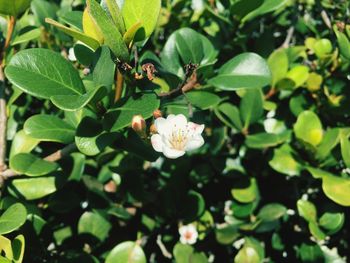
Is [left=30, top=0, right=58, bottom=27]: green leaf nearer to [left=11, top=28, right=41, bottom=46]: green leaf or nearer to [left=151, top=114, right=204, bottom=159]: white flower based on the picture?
[left=11, top=28, right=41, bottom=46]: green leaf

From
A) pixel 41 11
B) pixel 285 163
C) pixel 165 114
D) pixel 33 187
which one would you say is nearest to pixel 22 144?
pixel 33 187

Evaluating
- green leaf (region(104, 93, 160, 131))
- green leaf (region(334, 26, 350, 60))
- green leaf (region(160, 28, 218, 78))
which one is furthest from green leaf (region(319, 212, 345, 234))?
green leaf (region(104, 93, 160, 131))

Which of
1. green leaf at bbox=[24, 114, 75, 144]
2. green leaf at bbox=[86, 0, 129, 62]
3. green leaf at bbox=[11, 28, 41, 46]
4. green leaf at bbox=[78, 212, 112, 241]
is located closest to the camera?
green leaf at bbox=[86, 0, 129, 62]

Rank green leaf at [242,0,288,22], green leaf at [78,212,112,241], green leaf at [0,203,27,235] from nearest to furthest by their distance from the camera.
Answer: green leaf at [0,203,27,235] < green leaf at [242,0,288,22] < green leaf at [78,212,112,241]

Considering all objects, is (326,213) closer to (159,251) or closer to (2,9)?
(159,251)

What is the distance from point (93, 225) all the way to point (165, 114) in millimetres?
407

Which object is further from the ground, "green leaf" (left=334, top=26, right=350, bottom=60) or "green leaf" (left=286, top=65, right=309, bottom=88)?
"green leaf" (left=334, top=26, right=350, bottom=60)

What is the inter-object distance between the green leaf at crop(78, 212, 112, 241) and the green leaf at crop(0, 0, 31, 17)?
0.62 meters

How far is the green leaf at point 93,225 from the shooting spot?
1.31 m

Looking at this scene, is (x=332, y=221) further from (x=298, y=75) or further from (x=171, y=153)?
(x=171, y=153)

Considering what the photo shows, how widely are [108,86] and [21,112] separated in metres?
0.63

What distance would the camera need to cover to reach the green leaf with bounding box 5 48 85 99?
34.2 inches

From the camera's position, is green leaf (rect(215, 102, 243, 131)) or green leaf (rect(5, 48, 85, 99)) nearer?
green leaf (rect(5, 48, 85, 99))

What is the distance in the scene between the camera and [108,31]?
82 cm
